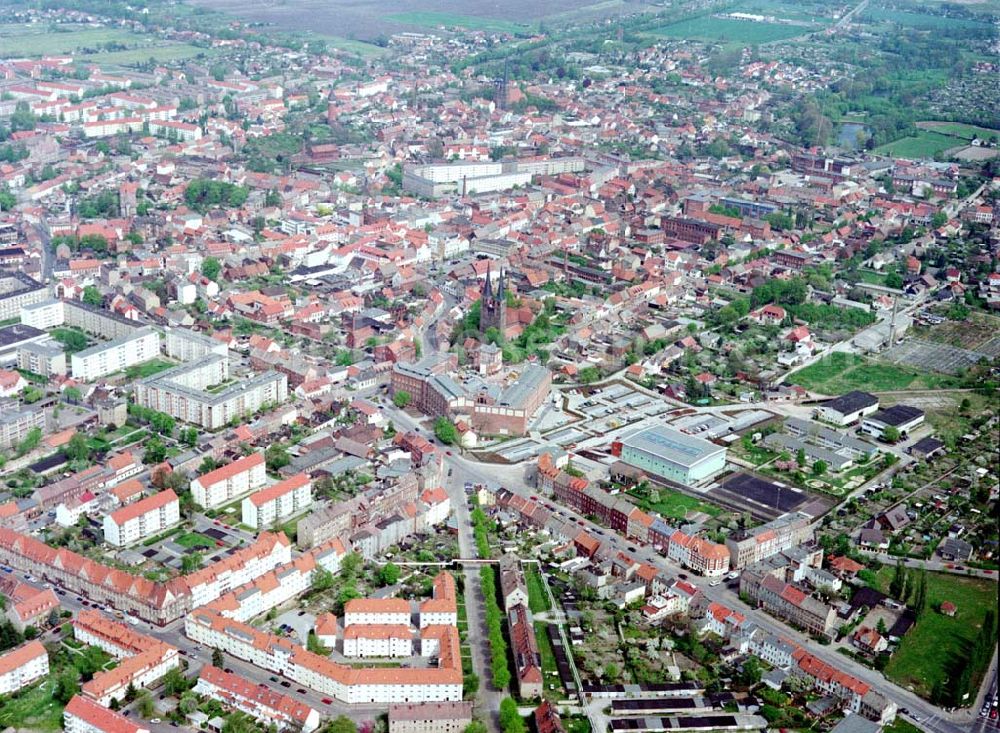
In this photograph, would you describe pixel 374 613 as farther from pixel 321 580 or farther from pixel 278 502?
pixel 278 502

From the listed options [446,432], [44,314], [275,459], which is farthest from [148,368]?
[446,432]

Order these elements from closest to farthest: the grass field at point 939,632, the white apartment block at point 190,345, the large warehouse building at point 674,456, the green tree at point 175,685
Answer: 1. the green tree at point 175,685
2. the grass field at point 939,632
3. the large warehouse building at point 674,456
4. the white apartment block at point 190,345

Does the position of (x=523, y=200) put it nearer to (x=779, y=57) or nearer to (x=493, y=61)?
(x=493, y=61)

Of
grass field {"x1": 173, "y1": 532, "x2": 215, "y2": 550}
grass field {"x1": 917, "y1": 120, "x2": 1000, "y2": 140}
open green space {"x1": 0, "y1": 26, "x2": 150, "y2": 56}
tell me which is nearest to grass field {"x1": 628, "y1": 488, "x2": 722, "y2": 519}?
grass field {"x1": 173, "y1": 532, "x2": 215, "y2": 550}

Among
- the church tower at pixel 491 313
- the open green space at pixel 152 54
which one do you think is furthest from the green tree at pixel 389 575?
the open green space at pixel 152 54

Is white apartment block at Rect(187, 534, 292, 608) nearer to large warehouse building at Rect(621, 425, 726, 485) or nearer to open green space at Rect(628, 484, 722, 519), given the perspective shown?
open green space at Rect(628, 484, 722, 519)

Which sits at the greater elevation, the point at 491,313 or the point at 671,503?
the point at 491,313

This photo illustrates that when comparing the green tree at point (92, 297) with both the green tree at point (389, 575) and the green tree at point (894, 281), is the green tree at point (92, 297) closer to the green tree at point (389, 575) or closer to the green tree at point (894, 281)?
the green tree at point (389, 575)
